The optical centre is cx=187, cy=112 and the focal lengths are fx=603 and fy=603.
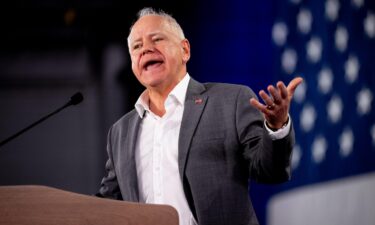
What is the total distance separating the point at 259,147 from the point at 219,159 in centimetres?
14

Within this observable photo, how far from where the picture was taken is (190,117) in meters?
1.59

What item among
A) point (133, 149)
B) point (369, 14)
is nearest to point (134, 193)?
point (133, 149)

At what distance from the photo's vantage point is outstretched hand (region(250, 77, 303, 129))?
124 cm

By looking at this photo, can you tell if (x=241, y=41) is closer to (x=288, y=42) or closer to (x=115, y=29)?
(x=288, y=42)

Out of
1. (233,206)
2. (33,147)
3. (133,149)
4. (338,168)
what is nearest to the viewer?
(233,206)

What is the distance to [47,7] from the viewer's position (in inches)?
193

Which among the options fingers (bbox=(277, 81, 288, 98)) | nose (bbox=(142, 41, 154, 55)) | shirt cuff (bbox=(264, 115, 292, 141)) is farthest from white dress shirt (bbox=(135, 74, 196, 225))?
fingers (bbox=(277, 81, 288, 98))

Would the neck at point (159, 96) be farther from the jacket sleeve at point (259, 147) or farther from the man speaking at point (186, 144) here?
the jacket sleeve at point (259, 147)

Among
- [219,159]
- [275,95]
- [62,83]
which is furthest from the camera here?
[62,83]

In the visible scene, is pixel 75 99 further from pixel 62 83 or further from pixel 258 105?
pixel 62 83

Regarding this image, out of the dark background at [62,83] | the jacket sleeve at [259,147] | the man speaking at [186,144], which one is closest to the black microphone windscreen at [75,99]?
the man speaking at [186,144]

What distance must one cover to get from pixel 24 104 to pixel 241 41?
89.2 inches

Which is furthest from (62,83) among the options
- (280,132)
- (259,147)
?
(280,132)

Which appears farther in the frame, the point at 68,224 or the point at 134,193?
the point at 134,193
